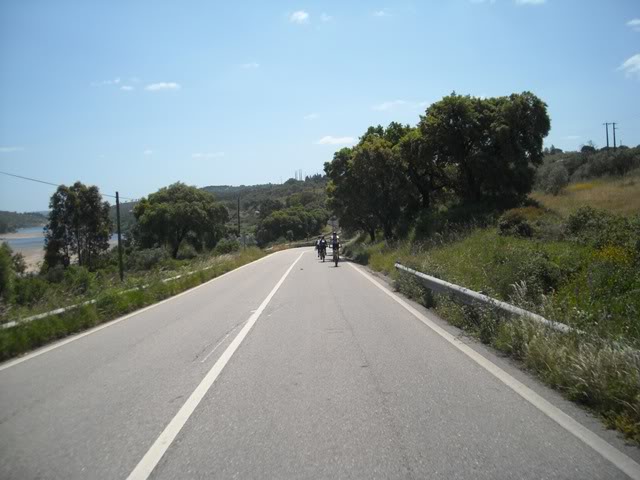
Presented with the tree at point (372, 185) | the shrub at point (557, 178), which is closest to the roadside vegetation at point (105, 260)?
the tree at point (372, 185)

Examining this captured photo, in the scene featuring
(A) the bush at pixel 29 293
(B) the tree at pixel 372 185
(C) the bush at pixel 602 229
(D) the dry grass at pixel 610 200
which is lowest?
(A) the bush at pixel 29 293

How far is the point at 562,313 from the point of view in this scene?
7898mm

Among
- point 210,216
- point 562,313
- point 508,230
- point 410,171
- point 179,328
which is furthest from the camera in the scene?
point 210,216

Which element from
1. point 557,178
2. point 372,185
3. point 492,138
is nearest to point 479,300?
point 492,138

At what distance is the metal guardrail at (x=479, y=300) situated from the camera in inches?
271

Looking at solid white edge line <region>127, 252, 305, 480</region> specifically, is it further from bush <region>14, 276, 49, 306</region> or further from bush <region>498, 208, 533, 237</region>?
bush <region>498, 208, 533, 237</region>

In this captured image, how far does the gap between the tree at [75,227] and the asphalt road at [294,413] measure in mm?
60804

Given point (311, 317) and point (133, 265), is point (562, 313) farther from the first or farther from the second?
point (133, 265)

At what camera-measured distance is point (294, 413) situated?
552 cm

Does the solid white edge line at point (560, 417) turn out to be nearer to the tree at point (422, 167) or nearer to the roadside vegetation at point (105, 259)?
the roadside vegetation at point (105, 259)

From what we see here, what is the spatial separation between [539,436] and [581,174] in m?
51.6

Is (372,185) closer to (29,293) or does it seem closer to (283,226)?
(29,293)

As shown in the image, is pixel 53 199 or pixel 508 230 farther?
pixel 53 199

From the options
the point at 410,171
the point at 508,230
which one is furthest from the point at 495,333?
the point at 410,171
